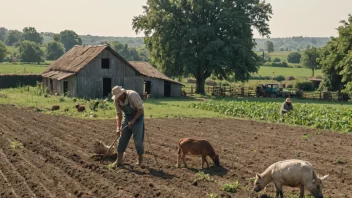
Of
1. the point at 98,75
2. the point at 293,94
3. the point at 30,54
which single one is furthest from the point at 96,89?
the point at 30,54

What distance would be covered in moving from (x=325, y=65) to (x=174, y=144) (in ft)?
143

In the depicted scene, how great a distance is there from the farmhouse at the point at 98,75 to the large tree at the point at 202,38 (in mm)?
4360

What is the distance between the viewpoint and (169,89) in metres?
47.7

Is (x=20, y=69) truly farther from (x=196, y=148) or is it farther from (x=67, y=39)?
(x=67, y=39)

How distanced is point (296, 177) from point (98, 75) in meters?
33.8

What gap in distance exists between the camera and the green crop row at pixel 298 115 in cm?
2474

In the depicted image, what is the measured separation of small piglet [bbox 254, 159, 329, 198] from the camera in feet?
32.0

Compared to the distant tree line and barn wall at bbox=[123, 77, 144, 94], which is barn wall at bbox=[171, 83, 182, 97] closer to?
barn wall at bbox=[123, 77, 144, 94]

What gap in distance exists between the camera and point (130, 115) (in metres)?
12.8

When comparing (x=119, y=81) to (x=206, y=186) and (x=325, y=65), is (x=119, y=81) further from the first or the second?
(x=206, y=186)

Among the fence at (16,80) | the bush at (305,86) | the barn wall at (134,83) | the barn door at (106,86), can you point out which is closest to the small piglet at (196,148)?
the barn door at (106,86)

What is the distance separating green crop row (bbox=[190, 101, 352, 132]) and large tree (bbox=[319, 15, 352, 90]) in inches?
778

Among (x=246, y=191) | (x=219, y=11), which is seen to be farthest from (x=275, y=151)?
(x=219, y=11)

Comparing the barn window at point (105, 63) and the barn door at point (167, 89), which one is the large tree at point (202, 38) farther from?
the barn window at point (105, 63)
